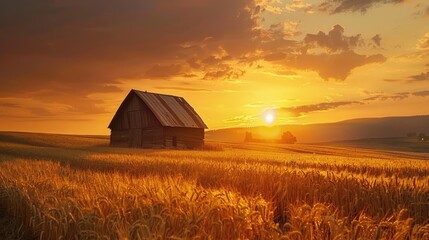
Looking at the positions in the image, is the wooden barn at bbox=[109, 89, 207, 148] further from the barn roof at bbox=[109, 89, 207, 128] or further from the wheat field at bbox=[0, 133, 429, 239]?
the wheat field at bbox=[0, 133, 429, 239]

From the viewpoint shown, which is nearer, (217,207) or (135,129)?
(217,207)

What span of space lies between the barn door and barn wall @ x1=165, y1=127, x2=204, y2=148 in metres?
3.57

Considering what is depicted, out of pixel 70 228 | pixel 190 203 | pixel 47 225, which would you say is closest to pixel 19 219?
pixel 47 225

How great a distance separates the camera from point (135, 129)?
47.0 m

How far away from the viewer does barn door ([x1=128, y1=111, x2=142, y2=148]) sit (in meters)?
46.2

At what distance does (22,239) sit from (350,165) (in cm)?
1672

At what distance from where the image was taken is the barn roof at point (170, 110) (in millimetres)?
44562

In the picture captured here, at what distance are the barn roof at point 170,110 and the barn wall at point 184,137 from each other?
3.44 feet

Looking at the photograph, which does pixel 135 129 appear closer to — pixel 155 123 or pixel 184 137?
pixel 155 123

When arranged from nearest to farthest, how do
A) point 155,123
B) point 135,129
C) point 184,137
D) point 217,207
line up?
point 217,207
point 155,123
point 135,129
point 184,137

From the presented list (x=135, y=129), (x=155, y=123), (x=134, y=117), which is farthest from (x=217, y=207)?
(x=134, y=117)

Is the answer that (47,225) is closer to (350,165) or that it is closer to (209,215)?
(209,215)

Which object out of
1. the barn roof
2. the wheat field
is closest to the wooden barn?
the barn roof

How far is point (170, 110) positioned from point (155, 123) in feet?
9.67
